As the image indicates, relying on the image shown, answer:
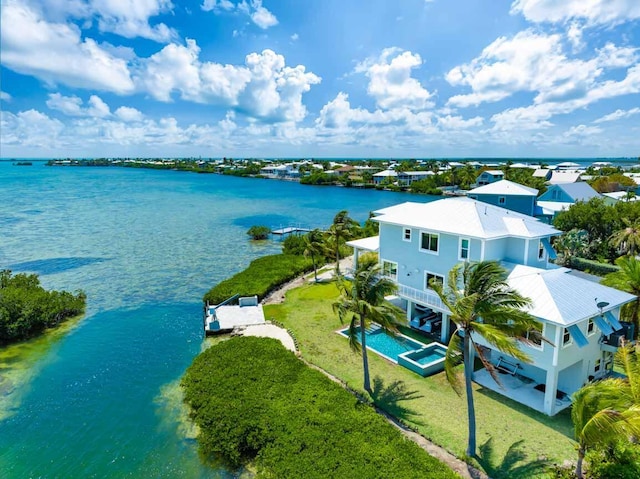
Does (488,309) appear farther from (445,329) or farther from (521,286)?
(445,329)

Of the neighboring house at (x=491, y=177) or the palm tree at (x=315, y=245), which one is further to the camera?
the neighboring house at (x=491, y=177)

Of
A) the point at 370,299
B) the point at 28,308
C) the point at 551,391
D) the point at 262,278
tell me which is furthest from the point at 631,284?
the point at 28,308

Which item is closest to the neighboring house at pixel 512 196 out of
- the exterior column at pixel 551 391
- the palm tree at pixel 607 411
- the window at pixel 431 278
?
the window at pixel 431 278

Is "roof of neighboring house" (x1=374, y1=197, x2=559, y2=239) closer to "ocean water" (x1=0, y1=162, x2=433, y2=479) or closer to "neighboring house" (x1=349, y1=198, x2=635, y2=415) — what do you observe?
→ "neighboring house" (x1=349, y1=198, x2=635, y2=415)

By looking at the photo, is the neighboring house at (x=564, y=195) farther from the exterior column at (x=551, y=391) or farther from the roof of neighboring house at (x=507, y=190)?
the exterior column at (x=551, y=391)

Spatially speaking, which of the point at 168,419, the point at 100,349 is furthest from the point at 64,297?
the point at 168,419

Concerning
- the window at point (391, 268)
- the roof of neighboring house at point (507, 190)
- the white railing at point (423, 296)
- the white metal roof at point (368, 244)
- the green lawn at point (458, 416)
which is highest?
the roof of neighboring house at point (507, 190)

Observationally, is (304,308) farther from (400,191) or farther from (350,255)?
(400,191)
